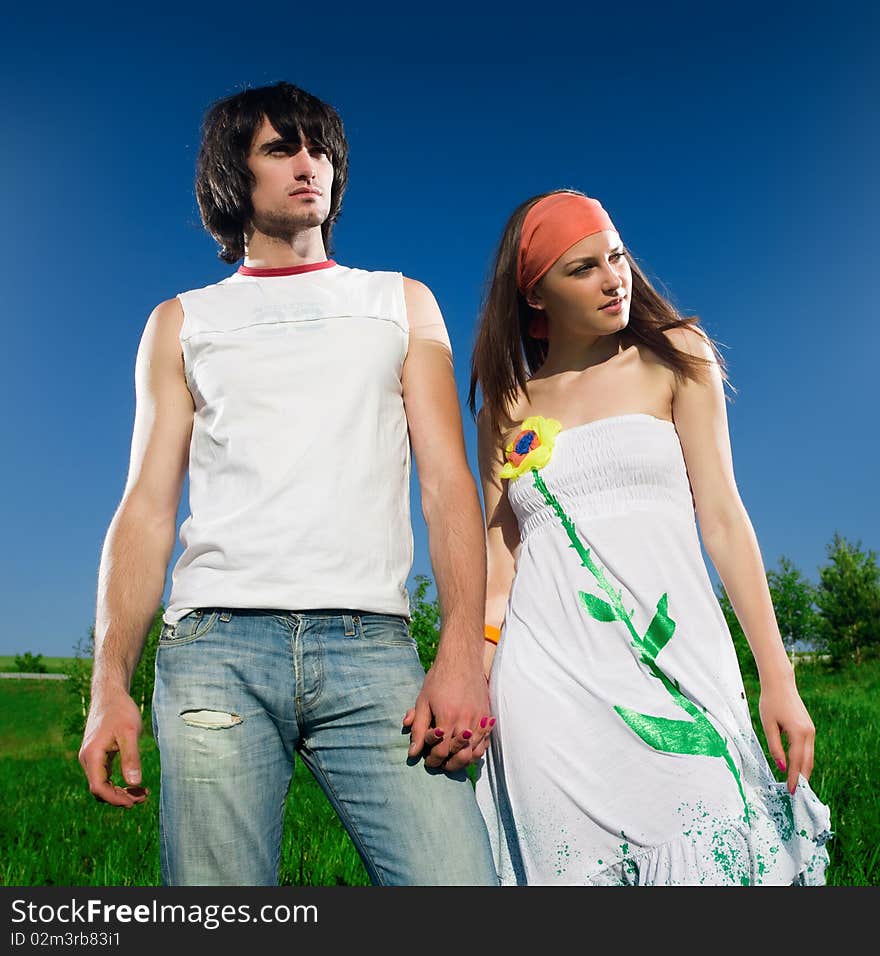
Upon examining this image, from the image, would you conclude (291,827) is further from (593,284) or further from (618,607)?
(593,284)

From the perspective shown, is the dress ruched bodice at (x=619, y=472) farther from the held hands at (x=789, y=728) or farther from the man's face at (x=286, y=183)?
the man's face at (x=286, y=183)

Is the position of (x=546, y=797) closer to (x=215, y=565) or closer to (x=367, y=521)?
(x=367, y=521)

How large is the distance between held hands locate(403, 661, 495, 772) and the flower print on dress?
98 centimetres

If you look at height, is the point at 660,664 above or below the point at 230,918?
above

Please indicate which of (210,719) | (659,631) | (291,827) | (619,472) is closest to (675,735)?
(659,631)

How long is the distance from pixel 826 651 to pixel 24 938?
93.4ft

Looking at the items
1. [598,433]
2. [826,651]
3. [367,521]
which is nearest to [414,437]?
[367,521]

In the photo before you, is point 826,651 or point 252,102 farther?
point 826,651

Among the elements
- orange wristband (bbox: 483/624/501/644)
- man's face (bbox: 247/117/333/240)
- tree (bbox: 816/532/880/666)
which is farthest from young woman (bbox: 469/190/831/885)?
tree (bbox: 816/532/880/666)

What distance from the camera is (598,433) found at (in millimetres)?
2963

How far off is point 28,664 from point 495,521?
4945 cm

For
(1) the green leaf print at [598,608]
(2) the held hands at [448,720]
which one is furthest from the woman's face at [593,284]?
(2) the held hands at [448,720]

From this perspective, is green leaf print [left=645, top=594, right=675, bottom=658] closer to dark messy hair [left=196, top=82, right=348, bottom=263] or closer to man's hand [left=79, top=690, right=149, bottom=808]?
man's hand [left=79, top=690, right=149, bottom=808]

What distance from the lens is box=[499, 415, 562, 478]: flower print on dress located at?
3029 mm
